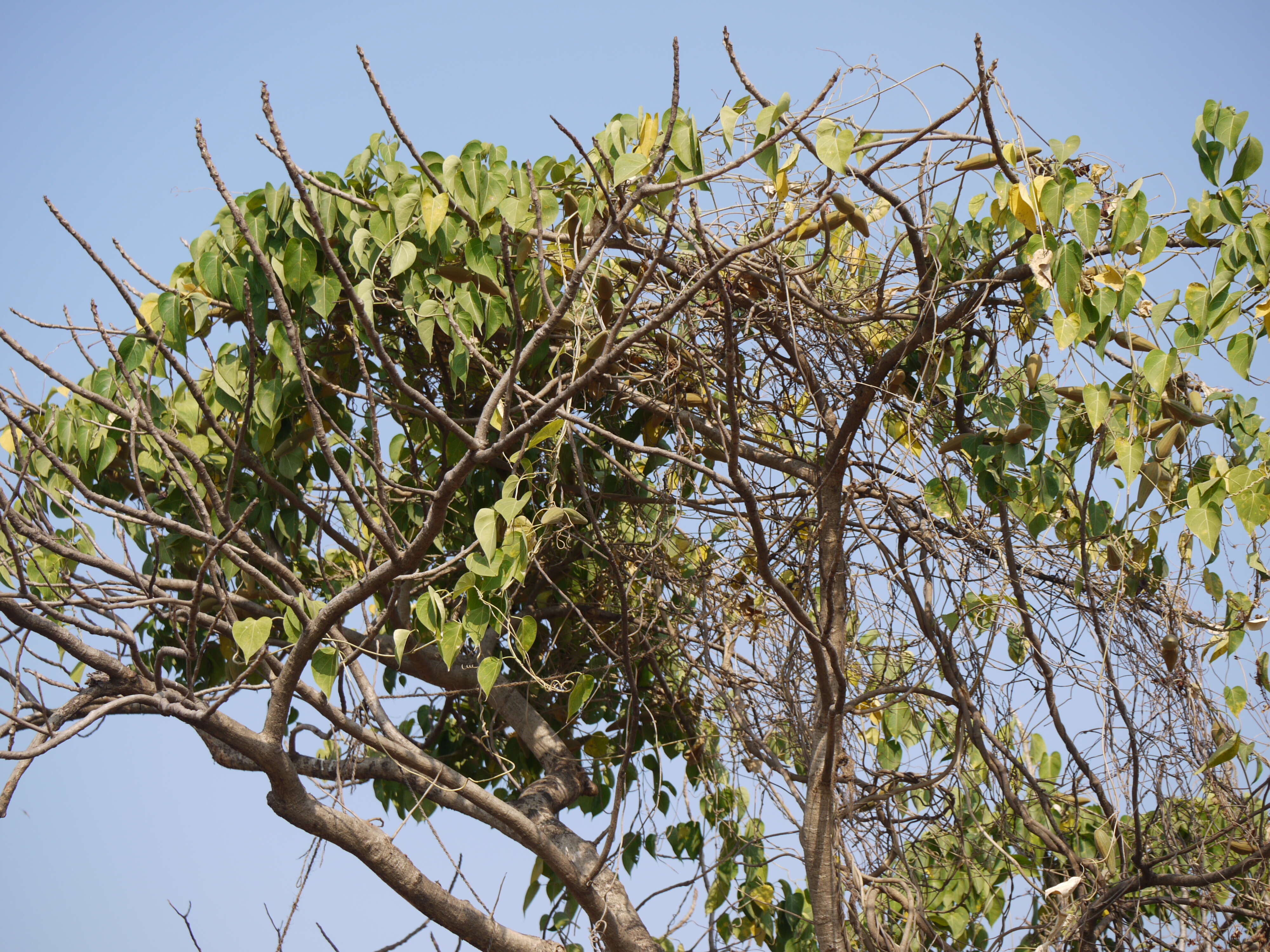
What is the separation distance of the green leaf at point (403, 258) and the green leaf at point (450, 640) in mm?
628

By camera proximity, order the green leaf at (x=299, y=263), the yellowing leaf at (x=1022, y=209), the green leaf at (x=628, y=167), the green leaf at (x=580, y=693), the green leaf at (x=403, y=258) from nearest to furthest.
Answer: the green leaf at (x=628, y=167) → the yellowing leaf at (x=1022, y=209) → the green leaf at (x=403, y=258) → the green leaf at (x=299, y=263) → the green leaf at (x=580, y=693)

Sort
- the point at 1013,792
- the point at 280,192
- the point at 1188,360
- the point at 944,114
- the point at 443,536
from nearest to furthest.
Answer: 1. the point at 944,114
2. the point at 1188,360
3. the point at 280,192
4. the point at 1013,792
5. the point at 443,536

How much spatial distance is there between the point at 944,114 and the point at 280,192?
1.26 meters

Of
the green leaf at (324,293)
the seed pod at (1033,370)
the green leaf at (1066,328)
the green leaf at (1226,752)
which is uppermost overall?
the green leaf at (324,293)

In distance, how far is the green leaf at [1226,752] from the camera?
183cm

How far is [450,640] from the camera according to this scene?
5.80 ft

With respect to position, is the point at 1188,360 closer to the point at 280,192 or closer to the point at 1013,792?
the point at 1013,792

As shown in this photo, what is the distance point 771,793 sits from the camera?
7.09ft

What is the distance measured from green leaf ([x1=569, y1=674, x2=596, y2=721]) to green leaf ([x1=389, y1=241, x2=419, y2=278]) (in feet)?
2.90

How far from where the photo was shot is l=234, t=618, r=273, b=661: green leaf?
5.33 ft

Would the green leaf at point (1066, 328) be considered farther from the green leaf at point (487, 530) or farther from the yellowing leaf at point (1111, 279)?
the green leaf at point (487, 530)

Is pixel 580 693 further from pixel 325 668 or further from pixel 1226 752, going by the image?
pixel 1226 752

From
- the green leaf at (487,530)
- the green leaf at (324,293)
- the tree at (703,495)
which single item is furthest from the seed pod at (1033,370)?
the green leaf at (324,293)

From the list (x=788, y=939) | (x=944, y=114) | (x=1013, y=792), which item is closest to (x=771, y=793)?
(x=1013, y=792)
